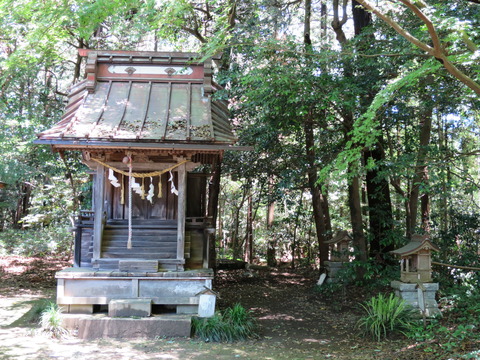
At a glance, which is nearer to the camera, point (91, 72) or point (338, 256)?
point (91, 72)

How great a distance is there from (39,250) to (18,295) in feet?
19.9

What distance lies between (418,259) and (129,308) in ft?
20.2

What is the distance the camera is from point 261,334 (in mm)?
8289

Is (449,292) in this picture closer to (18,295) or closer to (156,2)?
(156,2)

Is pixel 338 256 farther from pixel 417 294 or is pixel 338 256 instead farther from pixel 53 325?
pixel 53 325

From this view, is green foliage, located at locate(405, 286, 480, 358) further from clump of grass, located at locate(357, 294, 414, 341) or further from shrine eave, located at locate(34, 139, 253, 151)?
shrine eave, located at locate(34, 139, 253, 151)

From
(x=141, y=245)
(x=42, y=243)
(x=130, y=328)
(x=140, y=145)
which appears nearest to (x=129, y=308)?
(x=130, y=328)

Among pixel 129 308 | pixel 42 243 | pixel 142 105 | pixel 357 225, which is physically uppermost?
pixel 142 105

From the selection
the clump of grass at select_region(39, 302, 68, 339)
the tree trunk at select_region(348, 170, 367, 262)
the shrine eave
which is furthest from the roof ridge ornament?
the tree trunk at select_region(348, 170, 367, 262)

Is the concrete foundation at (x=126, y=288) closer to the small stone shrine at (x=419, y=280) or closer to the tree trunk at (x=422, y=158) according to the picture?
the small stone shrine at (x=419, y=280)

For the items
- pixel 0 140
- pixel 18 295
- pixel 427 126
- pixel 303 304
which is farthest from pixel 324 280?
pixel 0 140

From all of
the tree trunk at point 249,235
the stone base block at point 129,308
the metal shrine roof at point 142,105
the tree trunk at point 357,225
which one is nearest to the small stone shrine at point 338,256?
the tree trunk at point 357,225

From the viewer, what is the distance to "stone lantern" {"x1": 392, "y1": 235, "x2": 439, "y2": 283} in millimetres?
8672

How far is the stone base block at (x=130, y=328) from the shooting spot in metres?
7.66
